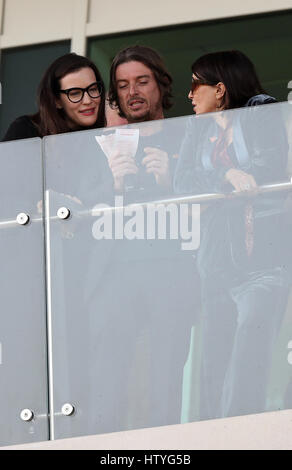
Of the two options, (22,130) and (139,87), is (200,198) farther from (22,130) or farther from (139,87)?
(22,130)

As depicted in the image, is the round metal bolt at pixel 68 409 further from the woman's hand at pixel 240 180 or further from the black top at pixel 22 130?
the black top at pixel 22 130

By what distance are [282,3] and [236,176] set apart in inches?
161

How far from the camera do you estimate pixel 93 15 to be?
375 inches

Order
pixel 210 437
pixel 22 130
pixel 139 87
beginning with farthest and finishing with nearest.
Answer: pixel 139 87 < pixel 22 130 < pixel 210 437

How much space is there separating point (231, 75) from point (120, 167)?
2.45 feet

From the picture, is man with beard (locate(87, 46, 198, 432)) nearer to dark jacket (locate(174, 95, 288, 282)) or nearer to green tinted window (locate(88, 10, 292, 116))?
dark jacket (locate(174, 95, 288, 282))

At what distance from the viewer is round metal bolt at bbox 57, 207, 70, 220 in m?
5.36

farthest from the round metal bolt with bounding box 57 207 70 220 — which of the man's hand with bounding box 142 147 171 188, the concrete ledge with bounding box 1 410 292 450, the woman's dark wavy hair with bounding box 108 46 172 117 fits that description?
the concrete ledge with bounding box 1 410 292 450

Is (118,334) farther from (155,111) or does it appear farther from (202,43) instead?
(202,43)

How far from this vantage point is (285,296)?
198 inches

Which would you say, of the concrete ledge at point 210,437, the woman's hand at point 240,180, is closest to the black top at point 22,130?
the woman's hand at point 240,180

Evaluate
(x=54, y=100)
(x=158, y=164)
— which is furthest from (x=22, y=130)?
(x=158, y=164)

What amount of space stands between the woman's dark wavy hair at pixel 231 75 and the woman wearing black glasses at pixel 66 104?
513mm

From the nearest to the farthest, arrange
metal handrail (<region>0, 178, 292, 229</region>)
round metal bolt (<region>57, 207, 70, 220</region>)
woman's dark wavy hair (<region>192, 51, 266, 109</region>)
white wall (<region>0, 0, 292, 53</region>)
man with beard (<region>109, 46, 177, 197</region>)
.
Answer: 1. metal handrail (<region>0, 178, 292, 229</region>)
2. round metal bolt (<region>57, 207, 70, 220</region>)
3. woman's dark wavy hair (<region>192, 51, 266, 109</region>)
4. man with beard (<region>109, 46, 177, 197</region>)
5. white wall (<region>0, 0, 292, 53</region>)
